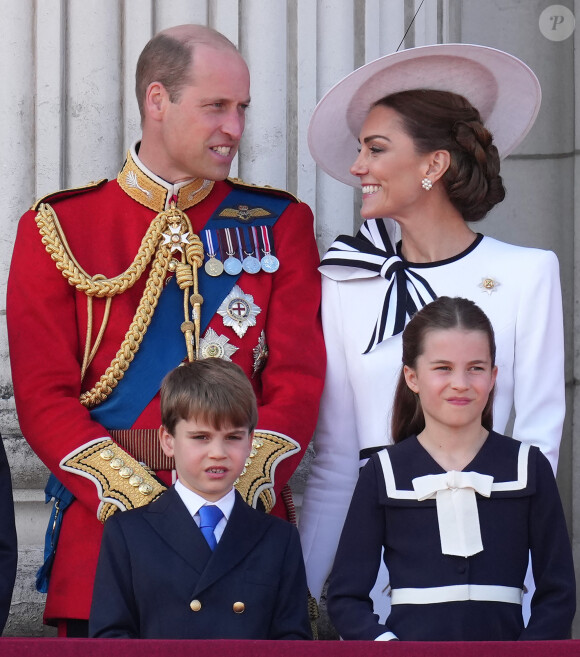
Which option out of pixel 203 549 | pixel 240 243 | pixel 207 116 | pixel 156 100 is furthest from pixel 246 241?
pixel 203 549

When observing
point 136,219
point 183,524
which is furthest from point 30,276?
point 183,524

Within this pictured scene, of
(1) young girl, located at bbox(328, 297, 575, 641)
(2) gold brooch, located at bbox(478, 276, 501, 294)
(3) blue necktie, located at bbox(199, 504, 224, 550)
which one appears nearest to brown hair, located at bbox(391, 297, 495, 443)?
(1) young girl, located at bbox(328, 297, 575, 641)

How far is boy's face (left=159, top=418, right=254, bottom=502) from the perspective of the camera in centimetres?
305

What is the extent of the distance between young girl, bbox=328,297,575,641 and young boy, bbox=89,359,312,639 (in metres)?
0.13

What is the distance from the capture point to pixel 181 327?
3568 millimetres

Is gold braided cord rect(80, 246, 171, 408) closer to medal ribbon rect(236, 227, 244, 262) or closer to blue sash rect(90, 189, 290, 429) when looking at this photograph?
blue sash rect(90, 189, 290, 429)

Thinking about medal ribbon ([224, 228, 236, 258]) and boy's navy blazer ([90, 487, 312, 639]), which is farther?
medal ribbon ([224, 228, 236, 258])

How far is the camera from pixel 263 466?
3377 mm

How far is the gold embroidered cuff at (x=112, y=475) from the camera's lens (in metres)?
3.27

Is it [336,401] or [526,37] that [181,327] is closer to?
[336,401]

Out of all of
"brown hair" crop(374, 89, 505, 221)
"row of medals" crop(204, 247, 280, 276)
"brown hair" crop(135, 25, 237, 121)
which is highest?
"brown hair" crop(135, 25, 237, 121)

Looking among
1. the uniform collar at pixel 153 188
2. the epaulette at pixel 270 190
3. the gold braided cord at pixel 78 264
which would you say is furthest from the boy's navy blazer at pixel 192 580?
the epaulette at pixel 270 190

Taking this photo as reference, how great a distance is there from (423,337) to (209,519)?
609mm

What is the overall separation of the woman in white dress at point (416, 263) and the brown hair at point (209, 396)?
0.54m
